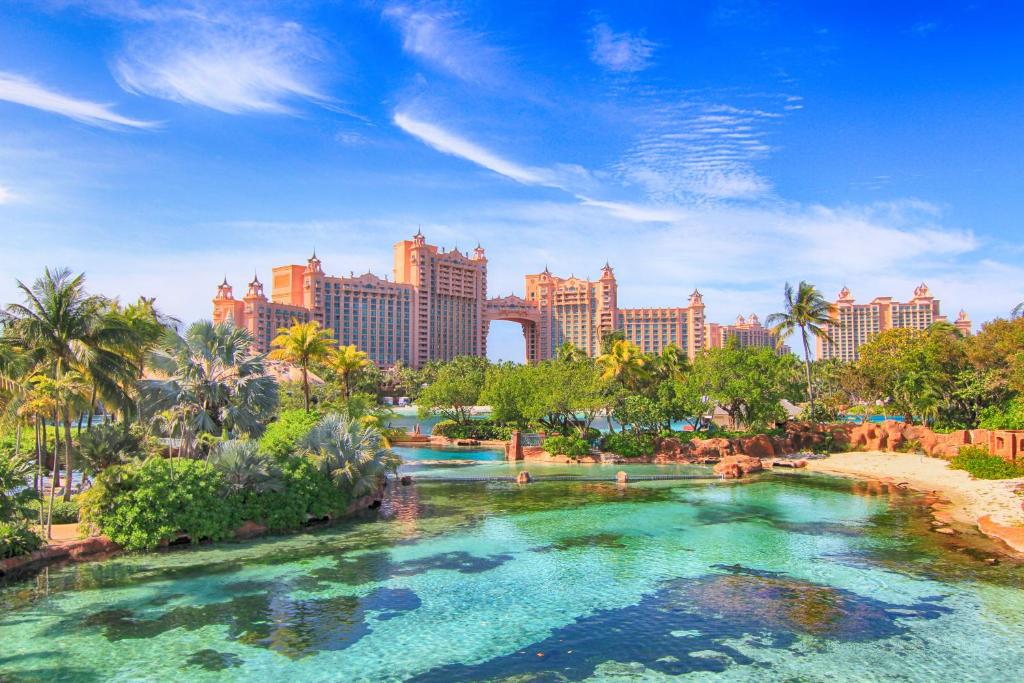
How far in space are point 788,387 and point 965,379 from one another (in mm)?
10028

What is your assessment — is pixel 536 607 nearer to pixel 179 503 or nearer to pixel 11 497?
pixel 179 503

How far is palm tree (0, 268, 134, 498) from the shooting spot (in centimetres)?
2023

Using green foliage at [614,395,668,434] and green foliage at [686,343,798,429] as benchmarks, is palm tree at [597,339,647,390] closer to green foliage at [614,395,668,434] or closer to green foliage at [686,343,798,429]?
green foliage at [614,395,668,434]

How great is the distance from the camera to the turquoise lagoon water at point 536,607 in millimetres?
12477

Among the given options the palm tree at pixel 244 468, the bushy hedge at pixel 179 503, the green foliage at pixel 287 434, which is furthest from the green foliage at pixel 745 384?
the palm tree at pixel 244 468

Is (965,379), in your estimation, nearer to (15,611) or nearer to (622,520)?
(622,520)

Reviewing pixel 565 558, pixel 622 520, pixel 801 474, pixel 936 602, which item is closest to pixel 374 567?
pixel 565 558

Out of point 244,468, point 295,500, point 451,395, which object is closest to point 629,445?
point 451,395

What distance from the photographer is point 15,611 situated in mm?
14680

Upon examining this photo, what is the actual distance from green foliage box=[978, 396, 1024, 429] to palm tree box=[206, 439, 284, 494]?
32946 mm

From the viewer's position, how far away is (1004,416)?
121ft

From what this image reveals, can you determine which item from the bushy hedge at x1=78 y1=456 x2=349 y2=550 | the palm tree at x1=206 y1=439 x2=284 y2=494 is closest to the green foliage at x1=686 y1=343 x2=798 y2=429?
the bushy hedge at x1=78 y1=456 x2=349 y2=550

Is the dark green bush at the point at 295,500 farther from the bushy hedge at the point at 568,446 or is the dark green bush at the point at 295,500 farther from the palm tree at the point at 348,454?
the bushy hedge at the point at 568,446

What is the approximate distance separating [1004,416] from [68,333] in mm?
41578
